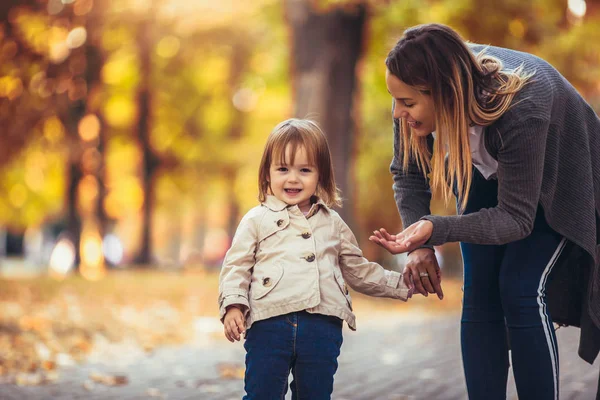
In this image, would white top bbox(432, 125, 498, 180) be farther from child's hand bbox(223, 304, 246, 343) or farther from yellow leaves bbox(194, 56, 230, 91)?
yellow leaves bbox(194, 56, 230, 91)

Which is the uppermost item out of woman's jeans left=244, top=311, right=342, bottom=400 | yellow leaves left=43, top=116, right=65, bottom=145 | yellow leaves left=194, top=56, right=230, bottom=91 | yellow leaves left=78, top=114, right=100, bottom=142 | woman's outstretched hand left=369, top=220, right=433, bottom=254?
yellow leaves left=194, top=56, right=230, bottom=91

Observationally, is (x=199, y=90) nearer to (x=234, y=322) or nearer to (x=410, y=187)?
(x=410, y=187)

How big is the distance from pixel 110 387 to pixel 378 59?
11.0 m

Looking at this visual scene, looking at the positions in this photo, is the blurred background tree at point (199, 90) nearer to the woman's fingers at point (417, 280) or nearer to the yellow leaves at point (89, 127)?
the yellow leaves at point (89, 127)

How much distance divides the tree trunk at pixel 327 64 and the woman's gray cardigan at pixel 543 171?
30.3 ft

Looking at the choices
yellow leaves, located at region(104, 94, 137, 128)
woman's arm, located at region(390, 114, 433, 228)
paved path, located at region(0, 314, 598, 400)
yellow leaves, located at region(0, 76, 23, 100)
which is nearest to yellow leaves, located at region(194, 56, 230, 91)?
yellow leaves, located at region(104, 94, 137, 128)

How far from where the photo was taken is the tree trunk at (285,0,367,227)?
1258 cm

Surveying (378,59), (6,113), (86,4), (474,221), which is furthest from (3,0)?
(378,59)

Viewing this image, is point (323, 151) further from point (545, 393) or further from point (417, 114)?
point (545, 393)

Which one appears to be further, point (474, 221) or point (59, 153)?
point (59, 153)

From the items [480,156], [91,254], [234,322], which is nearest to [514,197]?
[480,156]

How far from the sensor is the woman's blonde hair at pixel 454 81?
3.06m

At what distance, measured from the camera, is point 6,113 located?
31.7ft

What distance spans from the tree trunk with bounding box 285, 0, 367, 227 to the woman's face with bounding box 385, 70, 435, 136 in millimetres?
9175
